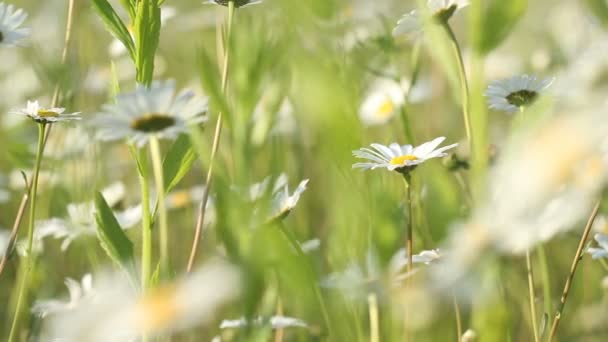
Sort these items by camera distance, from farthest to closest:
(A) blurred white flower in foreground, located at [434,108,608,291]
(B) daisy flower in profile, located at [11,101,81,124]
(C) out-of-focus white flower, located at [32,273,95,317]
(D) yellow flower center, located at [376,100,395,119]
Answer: (D) yellow flower center, located at [376,100,395,119] < (C) out-of-focus white flower, located at [32,273,95,317] < (B) daisy flower in profile, located at [11,101,81,124] < (A) blurred white flower in foreground, located at [434,108,608,291]

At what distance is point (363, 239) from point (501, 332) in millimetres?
80

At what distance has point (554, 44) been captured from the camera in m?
1.35

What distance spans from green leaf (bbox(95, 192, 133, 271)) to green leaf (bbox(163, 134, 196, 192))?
0.05 m

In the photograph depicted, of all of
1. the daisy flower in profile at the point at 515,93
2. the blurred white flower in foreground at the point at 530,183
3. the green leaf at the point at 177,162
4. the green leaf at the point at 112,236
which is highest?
the blurred white flower in foreground at the point at 530,183

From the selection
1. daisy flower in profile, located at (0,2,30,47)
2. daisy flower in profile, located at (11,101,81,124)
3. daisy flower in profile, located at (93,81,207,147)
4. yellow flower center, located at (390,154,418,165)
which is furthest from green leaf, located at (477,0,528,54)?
daisy flower in profile, located at (0,2,30,47)

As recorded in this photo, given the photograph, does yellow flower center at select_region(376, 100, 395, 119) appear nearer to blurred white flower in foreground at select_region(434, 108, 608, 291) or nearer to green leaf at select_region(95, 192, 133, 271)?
green leaf at select_region(95, 192, 133, 271)

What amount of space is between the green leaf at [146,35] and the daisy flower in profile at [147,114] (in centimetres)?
10

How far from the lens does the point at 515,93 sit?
26.4 inches

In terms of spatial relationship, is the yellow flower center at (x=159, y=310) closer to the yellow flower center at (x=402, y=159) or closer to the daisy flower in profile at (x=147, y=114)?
the daisy flower in profile at (x=147, y=114)

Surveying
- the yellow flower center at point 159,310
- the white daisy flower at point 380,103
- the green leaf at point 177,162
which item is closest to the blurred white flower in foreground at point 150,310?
the yellow flower center at point 159,310

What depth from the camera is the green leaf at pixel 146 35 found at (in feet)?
1.88

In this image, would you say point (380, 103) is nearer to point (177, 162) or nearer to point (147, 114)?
point (177, 162)

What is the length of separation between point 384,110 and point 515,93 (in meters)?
0.77

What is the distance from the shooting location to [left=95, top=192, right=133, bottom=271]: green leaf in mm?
587
